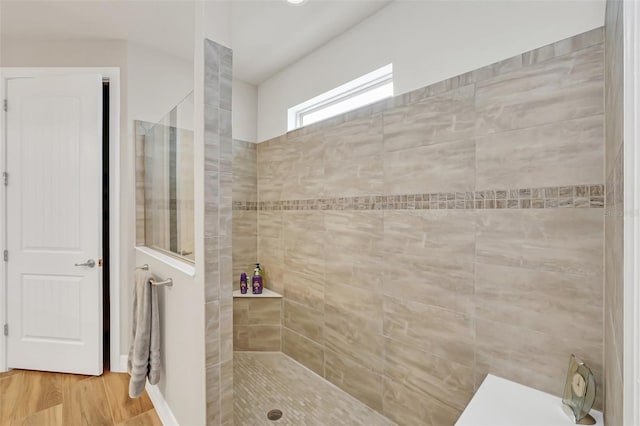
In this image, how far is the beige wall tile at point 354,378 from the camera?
2.05m

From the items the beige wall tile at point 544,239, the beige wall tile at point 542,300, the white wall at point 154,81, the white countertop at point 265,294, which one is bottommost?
the white countertop at point 265,294

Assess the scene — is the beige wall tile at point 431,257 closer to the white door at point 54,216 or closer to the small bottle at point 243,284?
the small bottle at point 243,284

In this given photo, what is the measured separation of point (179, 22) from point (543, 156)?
2.53 m

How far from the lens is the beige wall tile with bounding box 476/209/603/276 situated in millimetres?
1260

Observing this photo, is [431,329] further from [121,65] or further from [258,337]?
[121,65]

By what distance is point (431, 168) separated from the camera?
1739 millimetres

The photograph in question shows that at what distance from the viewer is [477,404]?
129 centimetres

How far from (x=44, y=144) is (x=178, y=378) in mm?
2151

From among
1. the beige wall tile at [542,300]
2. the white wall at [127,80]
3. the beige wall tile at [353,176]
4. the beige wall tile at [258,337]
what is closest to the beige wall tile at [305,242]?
the beige wall tile at [353,176]

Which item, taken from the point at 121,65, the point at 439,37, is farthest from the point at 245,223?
the point at 439,37

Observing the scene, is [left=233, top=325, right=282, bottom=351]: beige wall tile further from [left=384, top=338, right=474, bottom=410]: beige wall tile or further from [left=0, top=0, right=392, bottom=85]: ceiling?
[left=0, top=0, right=392, bottom=85]: ceiling

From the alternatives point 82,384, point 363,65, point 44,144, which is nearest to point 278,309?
point 82,384

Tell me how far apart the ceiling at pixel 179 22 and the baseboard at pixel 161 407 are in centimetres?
254

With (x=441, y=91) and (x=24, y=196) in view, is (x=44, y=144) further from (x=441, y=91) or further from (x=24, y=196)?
(x=441, y=91)
